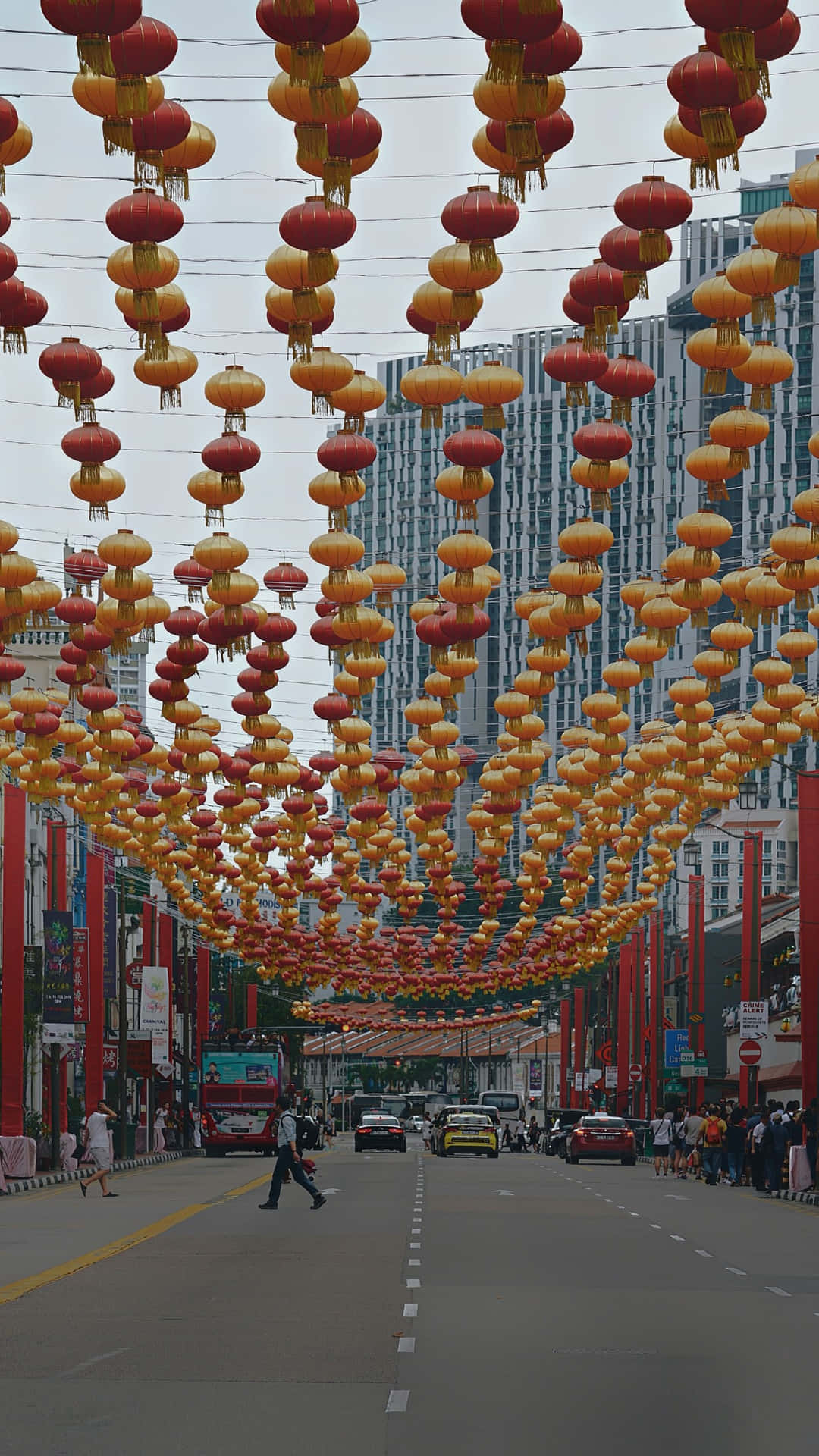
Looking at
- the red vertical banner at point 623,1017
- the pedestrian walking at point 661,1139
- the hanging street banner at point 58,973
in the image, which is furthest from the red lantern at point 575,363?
the red vertical banner at point 623,1017

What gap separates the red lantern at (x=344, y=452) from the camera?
18.2m

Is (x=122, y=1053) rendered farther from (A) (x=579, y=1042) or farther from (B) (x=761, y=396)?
(A) (x=579, y=1042)

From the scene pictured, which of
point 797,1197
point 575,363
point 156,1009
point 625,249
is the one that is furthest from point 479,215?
point 156,1009

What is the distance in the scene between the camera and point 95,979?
55250 mm

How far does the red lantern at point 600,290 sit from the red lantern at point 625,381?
1.47 m

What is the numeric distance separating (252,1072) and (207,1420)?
54.5 m

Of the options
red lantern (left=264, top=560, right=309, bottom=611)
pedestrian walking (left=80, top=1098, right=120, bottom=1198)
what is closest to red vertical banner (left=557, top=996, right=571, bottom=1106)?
pedestrian walking (left=80, top=1098, right=120, bottom=1198)

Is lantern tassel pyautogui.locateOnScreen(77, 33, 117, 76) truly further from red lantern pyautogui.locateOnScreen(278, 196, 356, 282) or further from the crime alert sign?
the crime alert sign

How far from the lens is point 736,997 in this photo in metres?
102

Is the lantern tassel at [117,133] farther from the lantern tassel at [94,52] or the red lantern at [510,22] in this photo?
the red lantern at [510,22]

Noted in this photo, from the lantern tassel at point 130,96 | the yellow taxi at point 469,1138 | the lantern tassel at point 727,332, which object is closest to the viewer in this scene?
the lantern tassel at point 130,96

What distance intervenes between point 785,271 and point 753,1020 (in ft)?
111

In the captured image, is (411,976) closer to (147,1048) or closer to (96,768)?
(147,1048)

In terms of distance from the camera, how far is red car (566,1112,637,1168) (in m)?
60.5
